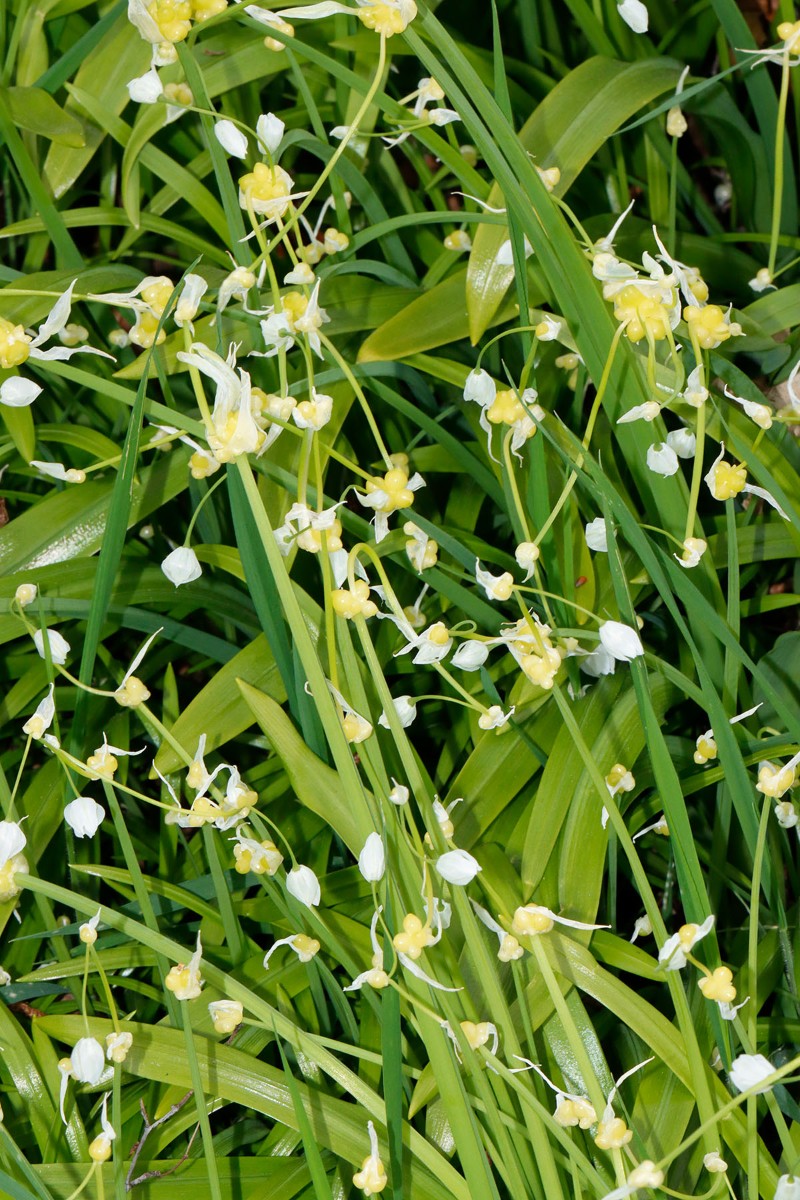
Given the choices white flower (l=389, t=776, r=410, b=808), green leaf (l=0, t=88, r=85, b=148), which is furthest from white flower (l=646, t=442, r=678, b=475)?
green leaf (l=0, t=88, r=85, b=148)

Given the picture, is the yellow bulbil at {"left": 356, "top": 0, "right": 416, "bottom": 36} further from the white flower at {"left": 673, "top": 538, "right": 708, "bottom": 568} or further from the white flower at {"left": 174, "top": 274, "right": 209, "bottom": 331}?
the white flower at {"left": 673, "top": 538, "right": 708, "bottom": 568}

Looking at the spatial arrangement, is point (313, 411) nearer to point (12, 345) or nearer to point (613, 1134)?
point (12, 345)

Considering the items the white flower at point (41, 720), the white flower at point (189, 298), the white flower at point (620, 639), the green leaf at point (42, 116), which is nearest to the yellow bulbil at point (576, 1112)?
the white flower at point (620, 639)

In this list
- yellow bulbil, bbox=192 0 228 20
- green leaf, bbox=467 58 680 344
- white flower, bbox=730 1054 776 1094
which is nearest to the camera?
white flower, bbox=730 1054 776 1094

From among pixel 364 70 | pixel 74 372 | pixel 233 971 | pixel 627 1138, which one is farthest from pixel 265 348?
pixel 627 1138

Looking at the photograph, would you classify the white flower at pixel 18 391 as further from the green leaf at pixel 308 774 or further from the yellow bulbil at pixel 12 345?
the green leaf at pixel 308 774

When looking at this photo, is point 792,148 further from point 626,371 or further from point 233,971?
point 233,971
